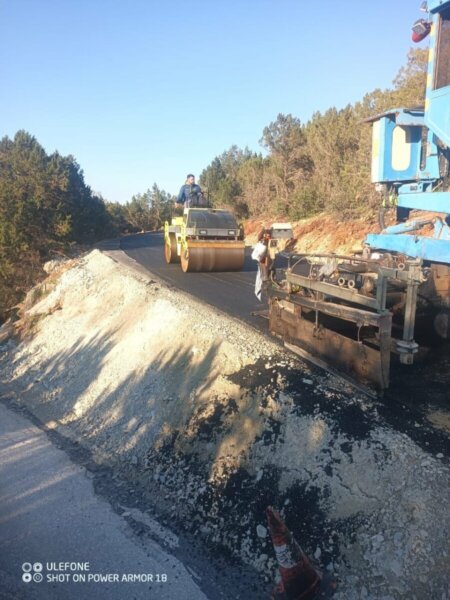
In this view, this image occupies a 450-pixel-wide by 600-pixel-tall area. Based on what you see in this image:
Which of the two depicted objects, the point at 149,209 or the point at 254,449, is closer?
the point at 254,449

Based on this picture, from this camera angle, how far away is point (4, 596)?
13.3ft

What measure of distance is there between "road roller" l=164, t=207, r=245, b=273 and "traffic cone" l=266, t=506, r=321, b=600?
9.70 m

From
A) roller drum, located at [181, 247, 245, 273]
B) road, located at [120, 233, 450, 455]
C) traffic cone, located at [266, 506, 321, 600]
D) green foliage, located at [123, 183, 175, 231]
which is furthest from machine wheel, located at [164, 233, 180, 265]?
A: green foliage, located at [123, 183, 175, 231]

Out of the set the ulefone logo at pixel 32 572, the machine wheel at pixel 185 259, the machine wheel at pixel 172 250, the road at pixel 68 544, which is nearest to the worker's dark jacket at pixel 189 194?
the machine wheel at pixel 172 250

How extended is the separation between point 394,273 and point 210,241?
8396mm

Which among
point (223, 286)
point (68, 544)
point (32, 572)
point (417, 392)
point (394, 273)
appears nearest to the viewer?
point (32, 572)

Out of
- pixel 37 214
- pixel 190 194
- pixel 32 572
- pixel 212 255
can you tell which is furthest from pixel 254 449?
pixel 37 214

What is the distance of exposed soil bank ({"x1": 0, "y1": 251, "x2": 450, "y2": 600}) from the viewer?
3.42 meters

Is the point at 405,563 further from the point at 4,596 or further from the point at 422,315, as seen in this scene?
the point at 4,596

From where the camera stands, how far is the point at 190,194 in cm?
1379

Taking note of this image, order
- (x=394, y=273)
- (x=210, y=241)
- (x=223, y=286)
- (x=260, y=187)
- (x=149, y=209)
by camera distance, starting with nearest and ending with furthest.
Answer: (x=394, y=273) < (x=223, y=286) < (x=210, y=241) < (x=260, y=187) < (x=149, y=209)

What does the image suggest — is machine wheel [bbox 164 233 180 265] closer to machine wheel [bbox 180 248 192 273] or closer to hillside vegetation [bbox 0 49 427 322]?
machine wheel [bbox 180 248 192 273]

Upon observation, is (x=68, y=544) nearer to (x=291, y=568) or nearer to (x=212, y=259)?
(x=291, y=568)

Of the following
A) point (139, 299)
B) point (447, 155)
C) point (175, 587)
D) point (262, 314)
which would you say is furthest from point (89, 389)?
point (447, 155)
